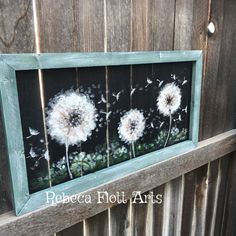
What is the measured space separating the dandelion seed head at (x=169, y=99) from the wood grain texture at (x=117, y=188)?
0.20m

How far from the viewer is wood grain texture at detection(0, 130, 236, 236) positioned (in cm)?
67

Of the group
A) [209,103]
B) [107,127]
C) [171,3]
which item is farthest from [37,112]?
[209,103]

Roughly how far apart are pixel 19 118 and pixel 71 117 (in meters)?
0.14

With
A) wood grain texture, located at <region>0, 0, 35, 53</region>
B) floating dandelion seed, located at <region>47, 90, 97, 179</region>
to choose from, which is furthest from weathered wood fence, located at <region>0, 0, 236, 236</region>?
floating dandelion seed, located at <region>47, 90, 97, 179</region>

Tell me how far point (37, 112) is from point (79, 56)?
0.59 ft

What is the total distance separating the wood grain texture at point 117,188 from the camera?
2.21ft

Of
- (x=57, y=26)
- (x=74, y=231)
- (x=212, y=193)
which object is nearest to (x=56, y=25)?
(x=57, y=26)

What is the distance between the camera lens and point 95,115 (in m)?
0.76

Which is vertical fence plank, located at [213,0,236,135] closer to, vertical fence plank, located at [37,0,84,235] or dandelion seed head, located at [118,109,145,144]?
dandelion seed head, located at [118,109,145,144]

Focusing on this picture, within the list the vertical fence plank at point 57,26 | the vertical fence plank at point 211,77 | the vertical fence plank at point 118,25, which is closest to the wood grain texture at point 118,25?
the vertical fence plank at point 118,25

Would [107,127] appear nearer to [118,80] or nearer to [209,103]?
[118,80]

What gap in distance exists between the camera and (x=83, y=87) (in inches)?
28.0

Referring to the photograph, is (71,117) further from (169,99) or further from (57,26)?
(169,99)

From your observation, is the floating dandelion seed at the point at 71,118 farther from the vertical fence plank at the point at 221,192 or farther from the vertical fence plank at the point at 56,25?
the vertical fence plank at the point at 221,192
